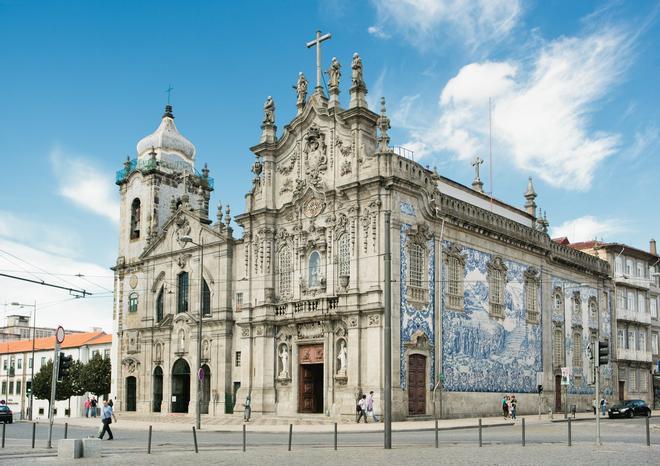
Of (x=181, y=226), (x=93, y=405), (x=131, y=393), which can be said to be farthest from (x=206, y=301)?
(x=93, y=405)

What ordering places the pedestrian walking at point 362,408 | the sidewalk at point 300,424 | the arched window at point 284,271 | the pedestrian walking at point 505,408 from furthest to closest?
1. the arched window at point 284,271
2. the pedestrian walking at point 505,408
3. the pedestrian walking at point 362,408
4. the sidewalk at point 300,424

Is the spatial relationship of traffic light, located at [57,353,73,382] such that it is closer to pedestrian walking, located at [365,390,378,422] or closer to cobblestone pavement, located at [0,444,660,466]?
cobblestone pavement, located at [0,444,660,466]

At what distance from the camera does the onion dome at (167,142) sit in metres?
60.6

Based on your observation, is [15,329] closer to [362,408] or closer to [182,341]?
[182,341]

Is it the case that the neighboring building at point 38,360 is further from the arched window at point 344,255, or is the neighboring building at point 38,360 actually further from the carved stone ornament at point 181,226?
the arched window at point 344,255

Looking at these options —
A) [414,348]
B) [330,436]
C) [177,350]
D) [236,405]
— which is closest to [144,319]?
[177,350]

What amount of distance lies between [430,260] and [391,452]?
22.2 meters

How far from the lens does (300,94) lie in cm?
4712

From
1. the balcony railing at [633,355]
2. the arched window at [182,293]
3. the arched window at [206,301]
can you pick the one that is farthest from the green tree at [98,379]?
the balcony railing at [633,355]

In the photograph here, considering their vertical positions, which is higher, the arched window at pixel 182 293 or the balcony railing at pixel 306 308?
the arched window at pixel 182 293

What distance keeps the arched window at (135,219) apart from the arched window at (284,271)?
17407mm

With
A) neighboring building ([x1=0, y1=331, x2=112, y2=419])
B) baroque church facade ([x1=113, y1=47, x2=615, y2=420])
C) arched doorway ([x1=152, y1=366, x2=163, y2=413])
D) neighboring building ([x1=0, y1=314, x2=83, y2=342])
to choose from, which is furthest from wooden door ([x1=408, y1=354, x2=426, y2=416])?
neighboring building ([x1=0, y1=314, x2=83, y2=342])

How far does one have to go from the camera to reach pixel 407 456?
19656 millimetres

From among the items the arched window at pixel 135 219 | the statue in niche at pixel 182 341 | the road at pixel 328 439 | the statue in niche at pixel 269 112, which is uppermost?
the statue in niche at pixel 269 112
